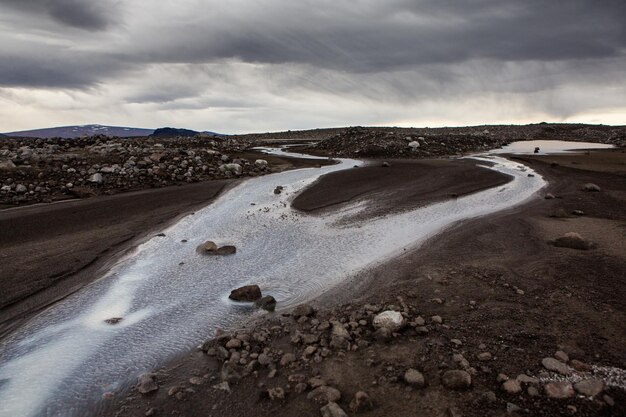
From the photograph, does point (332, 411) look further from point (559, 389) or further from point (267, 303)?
point (267, 303)

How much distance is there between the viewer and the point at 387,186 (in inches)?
836

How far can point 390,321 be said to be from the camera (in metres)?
6.73

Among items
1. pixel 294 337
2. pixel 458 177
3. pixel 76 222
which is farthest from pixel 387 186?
pixel 294 337

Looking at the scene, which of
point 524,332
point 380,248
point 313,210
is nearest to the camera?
point 524,332

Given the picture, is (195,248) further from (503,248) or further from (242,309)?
(503,248)

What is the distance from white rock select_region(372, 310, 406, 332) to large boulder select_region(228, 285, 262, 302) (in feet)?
8.99

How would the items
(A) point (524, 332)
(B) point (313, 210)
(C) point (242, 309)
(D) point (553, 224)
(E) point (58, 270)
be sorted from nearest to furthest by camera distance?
(A) point (524, 332), (C) point (242, 309), (E) point (58, 270), (D) point (553, 224), (B) point (313, 210)

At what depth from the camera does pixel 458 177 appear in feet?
76.6

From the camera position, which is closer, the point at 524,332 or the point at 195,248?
the point at 524,332

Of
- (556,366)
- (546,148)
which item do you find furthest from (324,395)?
(546,148)

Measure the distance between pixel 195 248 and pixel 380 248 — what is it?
539 cm

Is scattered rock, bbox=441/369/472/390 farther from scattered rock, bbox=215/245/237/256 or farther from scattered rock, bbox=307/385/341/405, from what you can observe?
scattered rock, bbox=215/245/237/256

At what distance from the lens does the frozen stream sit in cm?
614

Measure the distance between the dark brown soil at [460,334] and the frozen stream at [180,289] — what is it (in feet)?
2.45
